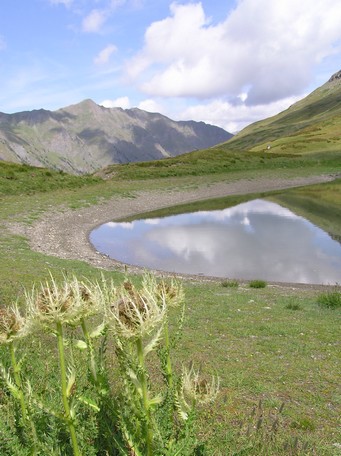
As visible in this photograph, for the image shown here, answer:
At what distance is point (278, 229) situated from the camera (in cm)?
4209

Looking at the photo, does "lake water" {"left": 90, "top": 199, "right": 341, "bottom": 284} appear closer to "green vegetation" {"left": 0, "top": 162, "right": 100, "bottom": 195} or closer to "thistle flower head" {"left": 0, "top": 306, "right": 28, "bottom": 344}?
"green vegetation" {"left": 0, "top": 162, "right": 100, "bottom": 195}

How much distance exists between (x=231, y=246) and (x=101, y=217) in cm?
1951

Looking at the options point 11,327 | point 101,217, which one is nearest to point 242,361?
point 11,327

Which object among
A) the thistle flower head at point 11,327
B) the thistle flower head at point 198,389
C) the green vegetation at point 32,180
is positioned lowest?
the thistle flower head at point 198,389

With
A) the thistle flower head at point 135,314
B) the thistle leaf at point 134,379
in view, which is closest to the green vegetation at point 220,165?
the thistle leaf at point 134,379

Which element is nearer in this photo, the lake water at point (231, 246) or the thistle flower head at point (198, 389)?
the thistle flower head at point (198, 389)

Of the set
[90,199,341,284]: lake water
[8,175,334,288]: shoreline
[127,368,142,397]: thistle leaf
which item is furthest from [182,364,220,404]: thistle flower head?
[90,199,341,284]: lake water

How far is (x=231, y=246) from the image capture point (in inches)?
1398

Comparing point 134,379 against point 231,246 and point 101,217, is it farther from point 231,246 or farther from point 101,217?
point 101,217

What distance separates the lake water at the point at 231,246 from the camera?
28156mm

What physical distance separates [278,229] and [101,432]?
39708mm

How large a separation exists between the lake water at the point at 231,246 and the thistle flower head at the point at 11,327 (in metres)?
23.7

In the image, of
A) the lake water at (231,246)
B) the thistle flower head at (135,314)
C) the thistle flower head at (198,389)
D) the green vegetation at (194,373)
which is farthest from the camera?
the lake water at (231,246)

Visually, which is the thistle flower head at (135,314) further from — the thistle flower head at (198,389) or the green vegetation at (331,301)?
the green vegetation at (331,301)
